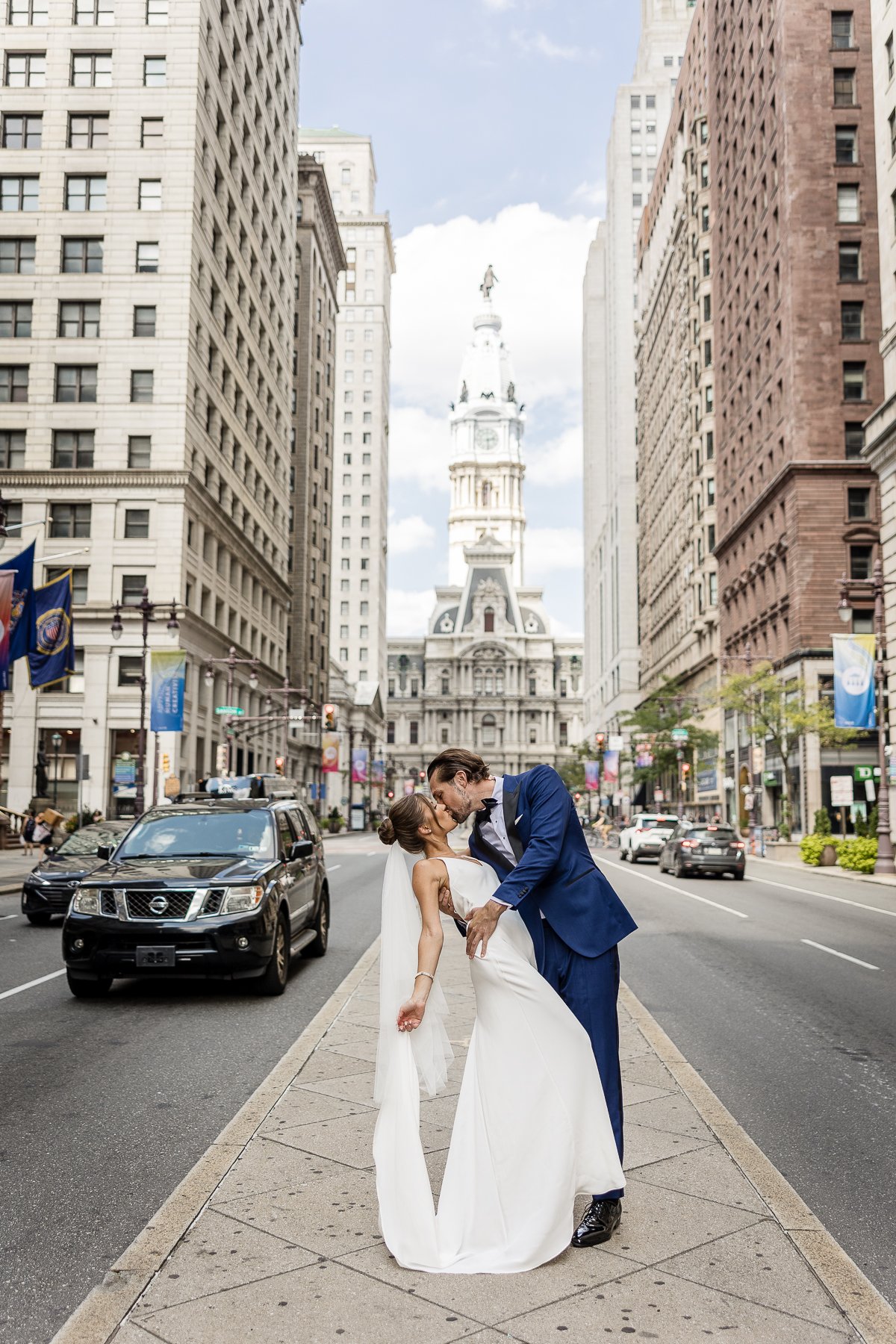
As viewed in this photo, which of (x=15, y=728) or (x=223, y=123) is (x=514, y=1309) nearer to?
(x=15, y=728)

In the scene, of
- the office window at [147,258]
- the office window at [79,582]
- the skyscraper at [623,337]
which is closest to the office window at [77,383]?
the office window at [147,258]

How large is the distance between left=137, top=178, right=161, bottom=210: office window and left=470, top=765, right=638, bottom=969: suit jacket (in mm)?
50712

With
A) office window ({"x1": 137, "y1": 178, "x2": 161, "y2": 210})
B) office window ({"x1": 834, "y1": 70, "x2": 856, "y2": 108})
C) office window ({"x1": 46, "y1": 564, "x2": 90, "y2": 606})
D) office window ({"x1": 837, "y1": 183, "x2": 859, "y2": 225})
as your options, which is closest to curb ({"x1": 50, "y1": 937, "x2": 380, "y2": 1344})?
office window ({"x1": 46, "y1": 564, "x2": 90, "y2": 606})

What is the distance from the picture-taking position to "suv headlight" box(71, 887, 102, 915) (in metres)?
10.4

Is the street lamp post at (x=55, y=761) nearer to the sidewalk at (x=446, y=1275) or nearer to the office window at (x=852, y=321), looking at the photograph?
the office window at (x=852, y=321)

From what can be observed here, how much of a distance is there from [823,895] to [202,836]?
669 inches

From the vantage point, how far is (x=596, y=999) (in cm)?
490

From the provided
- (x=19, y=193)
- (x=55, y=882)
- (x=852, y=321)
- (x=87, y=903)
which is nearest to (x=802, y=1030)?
(x=87, y=903)

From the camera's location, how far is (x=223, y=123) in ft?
184

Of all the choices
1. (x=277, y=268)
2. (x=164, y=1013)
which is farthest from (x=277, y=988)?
(x=277, y=268)

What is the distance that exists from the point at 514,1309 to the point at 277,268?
73.4 metres

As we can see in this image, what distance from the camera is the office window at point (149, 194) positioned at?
50.0 meters

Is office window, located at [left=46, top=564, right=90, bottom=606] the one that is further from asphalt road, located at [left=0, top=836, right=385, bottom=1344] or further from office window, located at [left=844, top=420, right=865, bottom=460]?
asphalt road, located at [left=0, top=836, right=385, bottom=1344]

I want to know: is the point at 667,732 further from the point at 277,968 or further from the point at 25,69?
the point at 277,968
